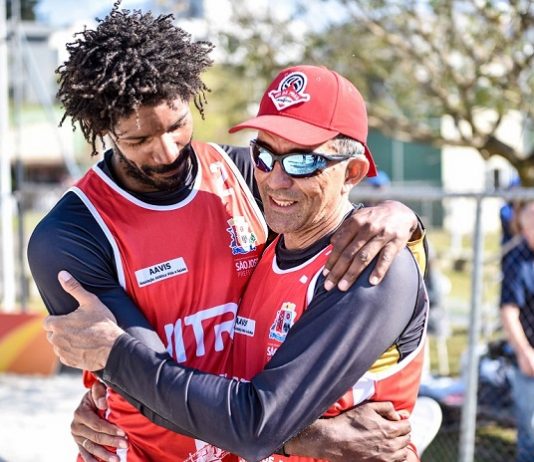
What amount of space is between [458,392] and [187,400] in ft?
15.7

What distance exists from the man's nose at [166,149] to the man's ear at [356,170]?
68cm

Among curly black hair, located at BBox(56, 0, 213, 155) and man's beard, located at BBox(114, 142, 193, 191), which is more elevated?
curly black hair, located at BBox(56, 0, 213, 155)

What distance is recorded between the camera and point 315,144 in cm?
230

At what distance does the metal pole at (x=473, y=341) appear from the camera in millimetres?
5350

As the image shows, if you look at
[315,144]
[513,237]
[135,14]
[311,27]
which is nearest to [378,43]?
[311,27]

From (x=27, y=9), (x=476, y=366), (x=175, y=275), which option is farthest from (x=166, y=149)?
(x=27, y=9)

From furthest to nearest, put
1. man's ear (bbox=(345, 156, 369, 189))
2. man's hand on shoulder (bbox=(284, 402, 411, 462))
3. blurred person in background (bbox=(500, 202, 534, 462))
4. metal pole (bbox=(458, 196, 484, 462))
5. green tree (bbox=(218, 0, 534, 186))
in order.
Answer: green tree (bbox=(218, 0, 534, 186))
blurred person in background (bbox=(500, 202, 534, 462))
metal pole (bbox=(458, 196, 484, 462))
man's ear (bbox=(345, 156, 369, 189))
man's hand on shoulder (bbox=(284, 402, 411, 462))

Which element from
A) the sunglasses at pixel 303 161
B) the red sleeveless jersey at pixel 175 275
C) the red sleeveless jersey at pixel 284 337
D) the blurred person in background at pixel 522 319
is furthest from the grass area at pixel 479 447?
the sunglasses at pixel 303 161

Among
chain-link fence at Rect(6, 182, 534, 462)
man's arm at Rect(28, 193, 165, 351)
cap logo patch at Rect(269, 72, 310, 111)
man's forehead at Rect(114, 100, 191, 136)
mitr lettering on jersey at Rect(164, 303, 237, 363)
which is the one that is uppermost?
cap logo patch at Rect(269, 72, 310, 111)

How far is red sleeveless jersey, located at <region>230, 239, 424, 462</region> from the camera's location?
2.33 meters

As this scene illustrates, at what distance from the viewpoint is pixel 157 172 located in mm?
2828

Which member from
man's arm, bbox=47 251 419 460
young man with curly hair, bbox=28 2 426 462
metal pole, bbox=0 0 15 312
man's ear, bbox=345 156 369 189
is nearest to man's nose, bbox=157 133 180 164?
young man with curly hair, bbox=28 2 426 462

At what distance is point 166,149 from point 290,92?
57cm

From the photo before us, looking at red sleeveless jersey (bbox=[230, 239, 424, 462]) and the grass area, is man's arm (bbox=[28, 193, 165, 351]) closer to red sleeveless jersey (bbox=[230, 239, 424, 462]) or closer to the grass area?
red sleeveless jersey (bbox=[230, 239, 424, 462])
